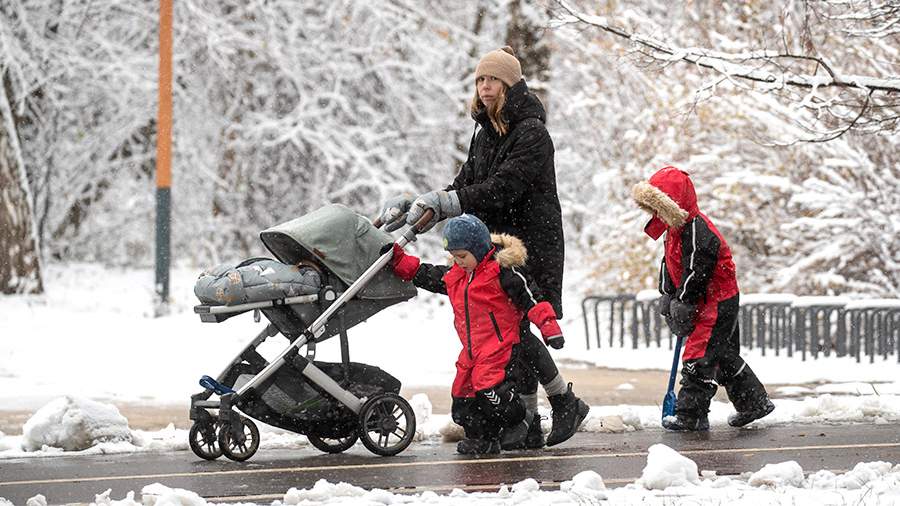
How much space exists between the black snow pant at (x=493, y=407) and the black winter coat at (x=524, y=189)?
40 centimetres

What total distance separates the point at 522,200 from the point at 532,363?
0.85 meters

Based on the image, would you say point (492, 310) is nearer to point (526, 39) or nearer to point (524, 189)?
point (524, 189)

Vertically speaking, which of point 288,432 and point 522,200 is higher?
point 522,200

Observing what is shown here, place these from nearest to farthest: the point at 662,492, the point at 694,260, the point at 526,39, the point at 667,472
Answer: the point at 662,492, the point at 667,472, the point at 694,260, the point at 526,39

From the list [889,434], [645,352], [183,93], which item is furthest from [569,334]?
[889,434]

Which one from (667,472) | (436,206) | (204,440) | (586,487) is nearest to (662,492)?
(667,472)

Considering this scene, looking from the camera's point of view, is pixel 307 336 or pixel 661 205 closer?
pixel 307 336

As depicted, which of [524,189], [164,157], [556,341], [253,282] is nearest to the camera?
[253,282]

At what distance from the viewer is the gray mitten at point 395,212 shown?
7781 millimetres

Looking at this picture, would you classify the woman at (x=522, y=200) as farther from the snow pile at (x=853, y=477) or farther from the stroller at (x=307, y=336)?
the snow pile at (x=853, y=477)

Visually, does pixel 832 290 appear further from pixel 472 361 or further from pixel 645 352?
pixel 472 361

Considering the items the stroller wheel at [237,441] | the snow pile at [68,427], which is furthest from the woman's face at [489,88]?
the snow pile at [68,427]

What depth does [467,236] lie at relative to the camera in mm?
7516

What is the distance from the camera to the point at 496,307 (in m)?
7.64
